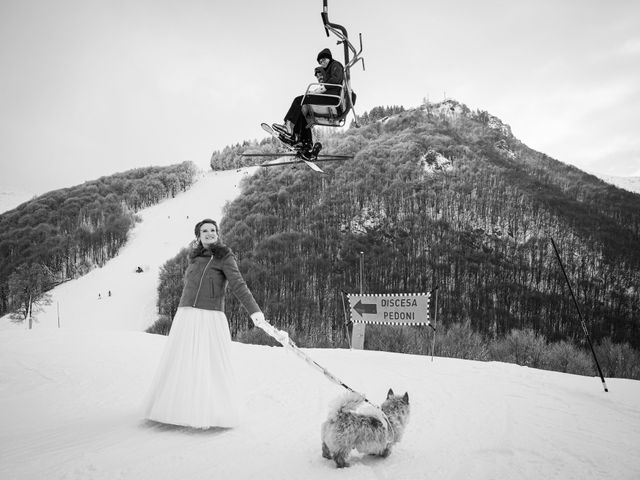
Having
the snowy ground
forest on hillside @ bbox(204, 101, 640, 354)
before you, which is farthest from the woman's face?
the snowy ground

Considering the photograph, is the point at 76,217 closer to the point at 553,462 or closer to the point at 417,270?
the point at 417,270

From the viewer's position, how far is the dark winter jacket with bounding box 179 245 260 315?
139 inches

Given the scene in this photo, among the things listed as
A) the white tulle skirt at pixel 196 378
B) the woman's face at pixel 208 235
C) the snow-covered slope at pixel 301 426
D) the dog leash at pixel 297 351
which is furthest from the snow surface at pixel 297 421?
the woman's face at pixel 208 235

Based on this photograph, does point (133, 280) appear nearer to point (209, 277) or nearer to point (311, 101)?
point (311, 101)

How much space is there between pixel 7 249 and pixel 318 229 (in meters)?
38.4

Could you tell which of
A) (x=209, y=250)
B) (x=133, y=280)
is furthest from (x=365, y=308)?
(x=133, y=280)

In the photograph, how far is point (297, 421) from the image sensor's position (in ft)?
12.3

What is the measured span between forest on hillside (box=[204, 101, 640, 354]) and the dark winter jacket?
15.9 m

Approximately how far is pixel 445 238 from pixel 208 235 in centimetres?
5304

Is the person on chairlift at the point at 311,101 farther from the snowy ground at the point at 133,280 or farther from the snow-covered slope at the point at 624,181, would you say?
the snow-covered slope at the point at 624,181

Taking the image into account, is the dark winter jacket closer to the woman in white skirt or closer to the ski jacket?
the woman in white skirt

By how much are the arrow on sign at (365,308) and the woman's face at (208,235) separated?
22.2ft

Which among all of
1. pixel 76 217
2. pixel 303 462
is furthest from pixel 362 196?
pixel 303 462

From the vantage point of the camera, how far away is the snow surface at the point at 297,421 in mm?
2623
